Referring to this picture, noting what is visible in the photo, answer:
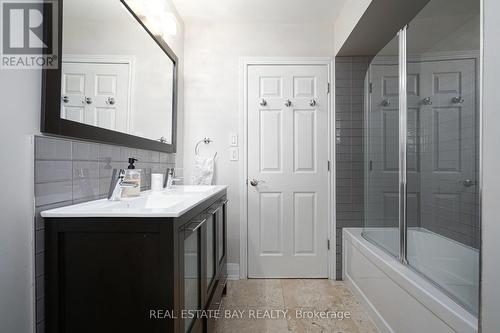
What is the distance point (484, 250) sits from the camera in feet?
2.86

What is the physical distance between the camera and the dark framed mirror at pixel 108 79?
981 mm

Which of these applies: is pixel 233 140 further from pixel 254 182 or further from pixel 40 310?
pixel 40 310

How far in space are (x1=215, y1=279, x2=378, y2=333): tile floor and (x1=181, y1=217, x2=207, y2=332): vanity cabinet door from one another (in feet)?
1.95

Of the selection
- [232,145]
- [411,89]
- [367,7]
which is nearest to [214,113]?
[232,145]

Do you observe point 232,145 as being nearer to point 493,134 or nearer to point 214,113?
point 214,113

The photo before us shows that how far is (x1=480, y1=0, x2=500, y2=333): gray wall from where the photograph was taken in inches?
32.4

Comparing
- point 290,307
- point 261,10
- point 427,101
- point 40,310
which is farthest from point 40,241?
point 261,10

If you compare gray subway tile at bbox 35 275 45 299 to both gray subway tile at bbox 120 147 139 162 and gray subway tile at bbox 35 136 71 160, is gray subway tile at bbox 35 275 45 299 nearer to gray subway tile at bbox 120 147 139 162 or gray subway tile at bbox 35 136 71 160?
gray subway tile at bbox 35 136 71 160

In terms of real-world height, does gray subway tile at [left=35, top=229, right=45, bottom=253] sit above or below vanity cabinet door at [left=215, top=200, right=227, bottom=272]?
above

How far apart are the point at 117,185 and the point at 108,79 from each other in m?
0.55

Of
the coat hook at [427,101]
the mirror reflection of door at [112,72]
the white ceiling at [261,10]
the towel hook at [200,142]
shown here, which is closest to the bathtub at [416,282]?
the coat hook at [427,101]

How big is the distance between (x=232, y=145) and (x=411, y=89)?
1.49 m

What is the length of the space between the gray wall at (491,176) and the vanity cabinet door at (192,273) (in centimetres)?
107

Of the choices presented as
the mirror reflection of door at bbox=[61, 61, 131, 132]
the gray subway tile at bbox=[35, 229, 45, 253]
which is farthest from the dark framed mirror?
the gray subway tile at bbox=[35, 229, 45, 253]
